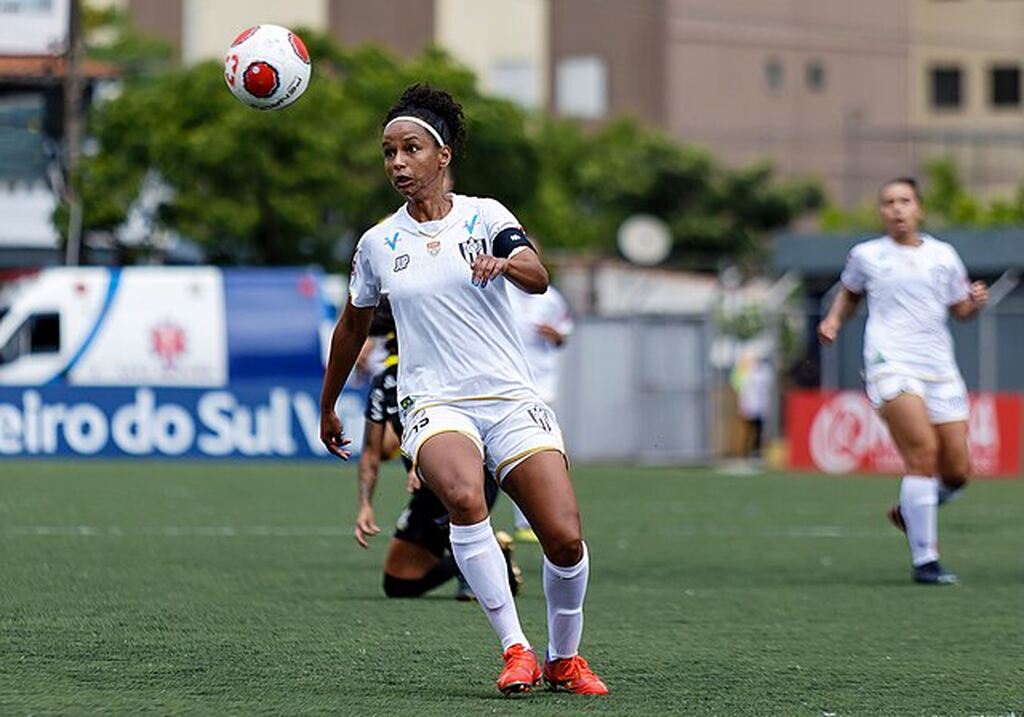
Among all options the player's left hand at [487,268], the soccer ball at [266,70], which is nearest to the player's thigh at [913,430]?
the soccer ball at [266,70]

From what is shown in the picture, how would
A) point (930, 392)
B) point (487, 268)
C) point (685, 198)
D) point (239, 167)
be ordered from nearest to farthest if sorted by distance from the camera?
point (487, 268) < point (930, 392) < point (239, 167) < point (685, 198)

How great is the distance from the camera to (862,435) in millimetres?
29812

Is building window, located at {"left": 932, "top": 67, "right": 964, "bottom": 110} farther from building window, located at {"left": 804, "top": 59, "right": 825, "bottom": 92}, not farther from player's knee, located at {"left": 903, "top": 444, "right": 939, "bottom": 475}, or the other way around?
player's knee, located at {"left": 903, "top": 444, "right": 939, "bottom": 475}

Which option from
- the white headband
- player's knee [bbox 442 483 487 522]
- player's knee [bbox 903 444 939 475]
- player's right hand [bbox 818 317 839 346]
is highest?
the white headband

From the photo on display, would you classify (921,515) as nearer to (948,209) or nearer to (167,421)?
(167,421)

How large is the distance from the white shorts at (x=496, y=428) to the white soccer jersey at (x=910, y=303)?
5499 mm

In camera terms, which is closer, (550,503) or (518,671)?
(518,671)

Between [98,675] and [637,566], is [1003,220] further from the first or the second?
[98,675]

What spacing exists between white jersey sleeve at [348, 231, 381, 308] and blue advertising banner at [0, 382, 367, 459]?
63.5 feet

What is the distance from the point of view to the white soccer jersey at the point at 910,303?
43.1 feet

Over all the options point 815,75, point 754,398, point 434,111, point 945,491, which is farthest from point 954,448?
point 815,75

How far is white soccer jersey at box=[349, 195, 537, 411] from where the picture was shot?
7961mm

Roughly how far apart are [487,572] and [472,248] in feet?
3.65

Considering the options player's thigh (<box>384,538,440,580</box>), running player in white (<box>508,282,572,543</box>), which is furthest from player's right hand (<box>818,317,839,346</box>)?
running player in white (<box>508,282,572,543</box>)
